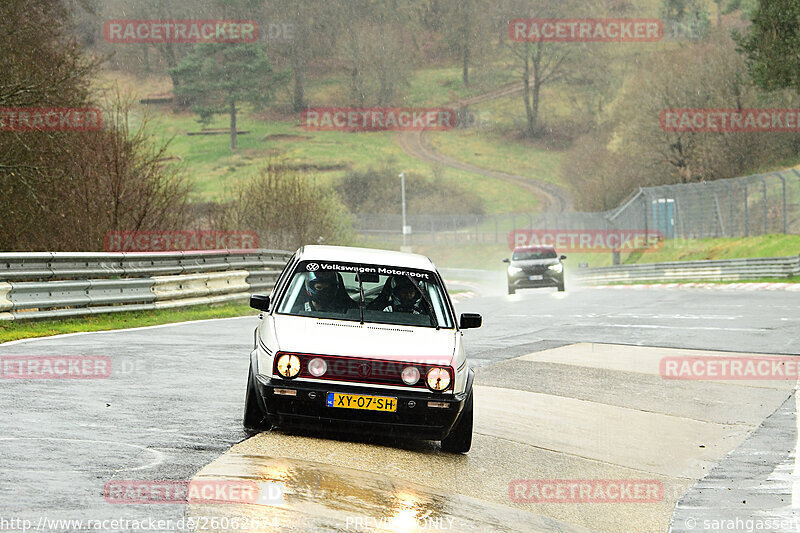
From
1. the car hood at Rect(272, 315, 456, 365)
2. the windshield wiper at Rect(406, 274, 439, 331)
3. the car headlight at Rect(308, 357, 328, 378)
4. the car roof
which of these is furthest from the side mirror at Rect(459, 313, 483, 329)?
the car headlight at Rect(308, 357, 328, 378)

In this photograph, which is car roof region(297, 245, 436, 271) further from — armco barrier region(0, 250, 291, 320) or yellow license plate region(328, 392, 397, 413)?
armco barrier region(0, 250, 291, 320)

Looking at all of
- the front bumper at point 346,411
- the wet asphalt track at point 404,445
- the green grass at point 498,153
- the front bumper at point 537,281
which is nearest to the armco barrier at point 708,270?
the front bumper at point 537,281

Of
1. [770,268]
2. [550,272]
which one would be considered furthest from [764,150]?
[550,272]

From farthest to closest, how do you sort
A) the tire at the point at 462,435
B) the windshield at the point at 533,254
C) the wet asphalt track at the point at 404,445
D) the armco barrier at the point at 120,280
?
the windshield at the point at 533,254
the armco barrier at the point at 120,280
the tire at the point at 462,435
the wet asphalt track at the point at 404,445

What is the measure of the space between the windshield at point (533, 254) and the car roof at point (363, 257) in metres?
25.3

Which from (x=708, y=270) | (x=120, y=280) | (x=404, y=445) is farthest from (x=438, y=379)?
(x=708, y=270)

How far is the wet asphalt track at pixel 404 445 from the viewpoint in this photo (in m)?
6.36

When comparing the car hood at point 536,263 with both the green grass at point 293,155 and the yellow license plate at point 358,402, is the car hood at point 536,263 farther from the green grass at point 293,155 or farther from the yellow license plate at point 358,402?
the green grass at point 293,155

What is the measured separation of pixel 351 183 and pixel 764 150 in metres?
53.7

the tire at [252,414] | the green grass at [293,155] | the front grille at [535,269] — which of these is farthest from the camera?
the green grass at [293,155]

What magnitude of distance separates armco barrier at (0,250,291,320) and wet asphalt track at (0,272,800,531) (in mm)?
1533

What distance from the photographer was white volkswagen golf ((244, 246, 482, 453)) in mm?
7789

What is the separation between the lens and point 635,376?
1377cm

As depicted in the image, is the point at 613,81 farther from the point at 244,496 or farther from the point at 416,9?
the point at 244,496
